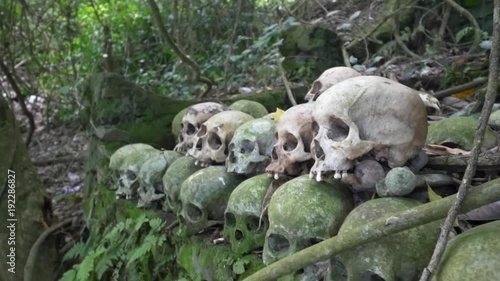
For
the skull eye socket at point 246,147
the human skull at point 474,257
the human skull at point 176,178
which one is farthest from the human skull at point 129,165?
the human skull at point 474,257

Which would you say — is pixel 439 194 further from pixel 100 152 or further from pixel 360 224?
pixel 100 152

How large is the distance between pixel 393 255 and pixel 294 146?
20.1 inches

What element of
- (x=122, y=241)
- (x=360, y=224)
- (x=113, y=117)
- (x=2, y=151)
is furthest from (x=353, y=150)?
(x=2, y=151)

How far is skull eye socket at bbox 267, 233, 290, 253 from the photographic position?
1.39 meters

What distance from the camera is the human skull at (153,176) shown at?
2262 millimetres

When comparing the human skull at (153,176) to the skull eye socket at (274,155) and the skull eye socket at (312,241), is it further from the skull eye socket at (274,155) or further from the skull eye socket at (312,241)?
the skull eye socket at (312,241)

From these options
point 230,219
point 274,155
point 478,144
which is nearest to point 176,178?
point 230,219

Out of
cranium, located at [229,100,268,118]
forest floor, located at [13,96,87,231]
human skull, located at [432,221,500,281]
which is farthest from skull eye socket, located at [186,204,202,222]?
forest floor, located at [13,96,87,231]

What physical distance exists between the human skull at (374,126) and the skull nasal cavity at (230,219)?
14.7 inches

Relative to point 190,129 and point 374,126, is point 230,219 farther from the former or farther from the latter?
point 190,129

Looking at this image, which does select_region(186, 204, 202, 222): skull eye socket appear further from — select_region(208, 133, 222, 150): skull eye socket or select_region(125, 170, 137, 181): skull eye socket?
select_region(125, 170, 137, 181): skull eye socket

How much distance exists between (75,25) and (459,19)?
3728 mm

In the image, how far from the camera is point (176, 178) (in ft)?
6.75

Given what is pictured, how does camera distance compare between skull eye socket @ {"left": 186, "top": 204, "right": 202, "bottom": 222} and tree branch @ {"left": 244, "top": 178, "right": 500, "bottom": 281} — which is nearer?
tree branch @ {"left": 244, "top": 178, "right": 500, "bottom": 281}
